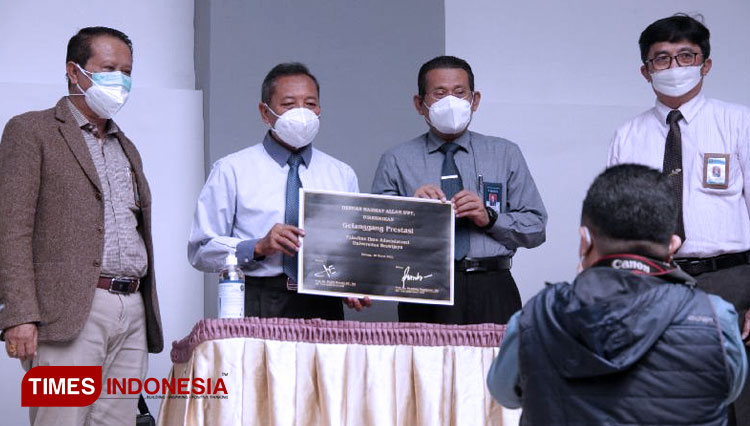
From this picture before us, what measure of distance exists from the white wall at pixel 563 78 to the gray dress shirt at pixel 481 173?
4.49 ft

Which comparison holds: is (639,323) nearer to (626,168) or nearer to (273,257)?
(626,168)

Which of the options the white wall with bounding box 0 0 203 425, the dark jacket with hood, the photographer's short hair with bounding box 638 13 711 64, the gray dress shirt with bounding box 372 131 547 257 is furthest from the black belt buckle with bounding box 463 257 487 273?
the dark jacket with hood

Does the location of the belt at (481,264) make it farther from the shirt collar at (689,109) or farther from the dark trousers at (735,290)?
the shirt collar at (689,109)

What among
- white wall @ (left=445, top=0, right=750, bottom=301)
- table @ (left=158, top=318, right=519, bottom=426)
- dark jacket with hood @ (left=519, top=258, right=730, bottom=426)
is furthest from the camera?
white wall @ (left=445, top=0, right=750, bottom=301)

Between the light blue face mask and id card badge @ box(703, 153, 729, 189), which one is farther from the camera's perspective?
id card badge @ box(703, 153, 729, 189)

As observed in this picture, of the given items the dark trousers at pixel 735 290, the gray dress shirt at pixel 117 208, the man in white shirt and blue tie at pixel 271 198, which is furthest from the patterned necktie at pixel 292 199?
the dark trousers at pixel 735 290

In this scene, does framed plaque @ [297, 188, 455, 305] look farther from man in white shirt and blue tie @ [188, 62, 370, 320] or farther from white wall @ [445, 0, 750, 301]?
white wall @ [445, 0, 750, 301]

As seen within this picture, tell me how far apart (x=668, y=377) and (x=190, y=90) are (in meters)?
3.43

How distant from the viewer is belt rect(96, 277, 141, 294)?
3.44 meters

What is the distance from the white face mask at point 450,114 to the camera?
12.8 ft

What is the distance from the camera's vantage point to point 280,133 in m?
3.81

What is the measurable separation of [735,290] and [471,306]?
97 centimetres

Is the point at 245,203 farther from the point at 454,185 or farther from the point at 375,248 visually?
the point at 454,185

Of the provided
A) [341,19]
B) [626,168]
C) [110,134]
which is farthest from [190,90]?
[626,168]
